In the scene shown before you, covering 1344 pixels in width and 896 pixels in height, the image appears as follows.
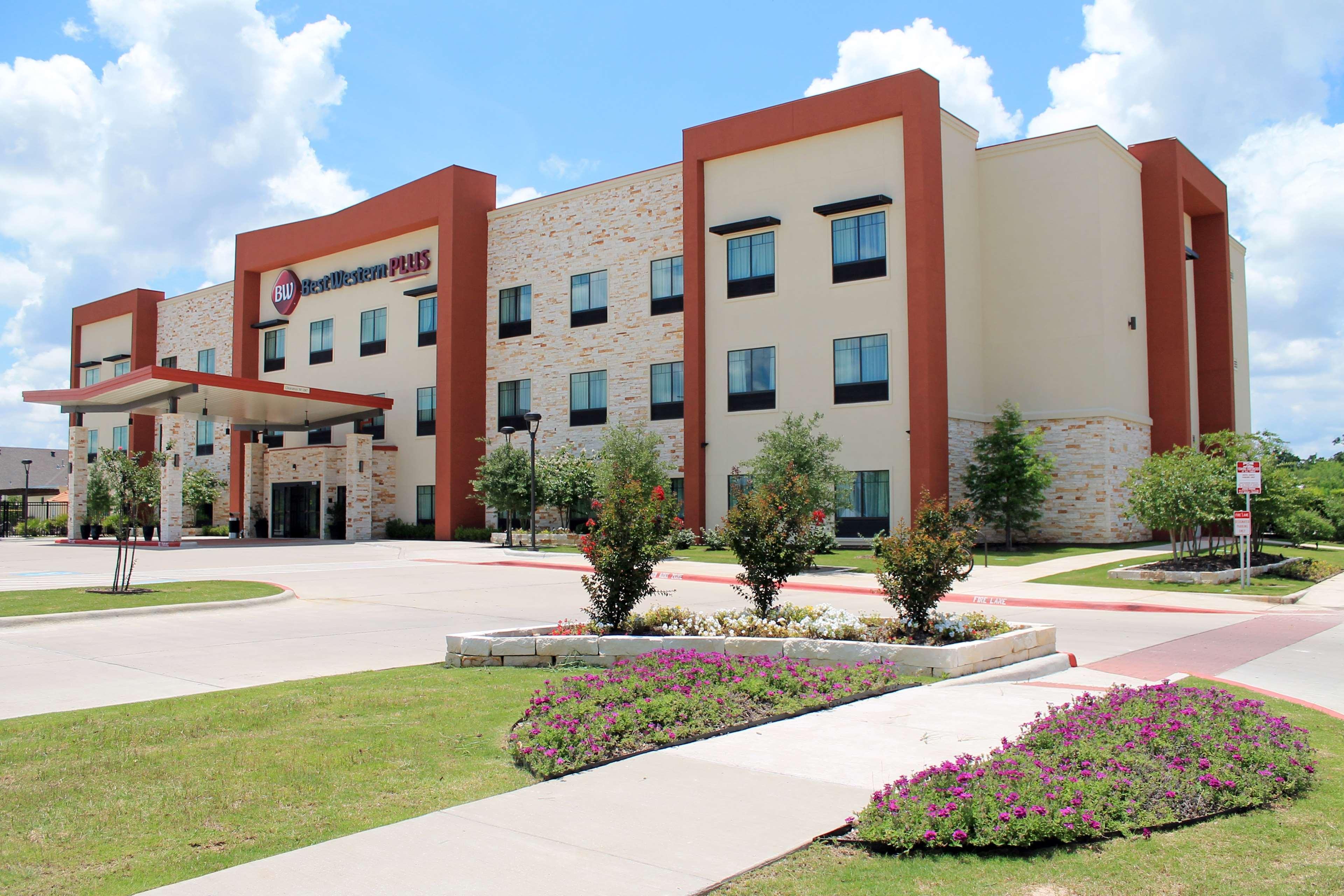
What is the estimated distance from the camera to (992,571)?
25.4 meters

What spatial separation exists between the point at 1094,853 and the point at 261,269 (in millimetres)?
54620

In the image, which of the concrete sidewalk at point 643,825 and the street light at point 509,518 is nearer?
the concrete sidewalk at point 643,825

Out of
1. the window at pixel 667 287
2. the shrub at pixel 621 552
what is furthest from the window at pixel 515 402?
the shrub at pixel 621 552

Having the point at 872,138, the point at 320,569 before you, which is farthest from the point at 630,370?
the point at 320,569

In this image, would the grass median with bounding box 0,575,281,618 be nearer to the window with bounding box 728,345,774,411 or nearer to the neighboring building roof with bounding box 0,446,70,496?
the window with bounding box 728,345,774,411

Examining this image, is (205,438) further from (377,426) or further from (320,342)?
(377,426)

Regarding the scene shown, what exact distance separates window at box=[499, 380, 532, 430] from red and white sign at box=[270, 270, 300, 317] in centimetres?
1501

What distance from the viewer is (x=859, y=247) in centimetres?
3266

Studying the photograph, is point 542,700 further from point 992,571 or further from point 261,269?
point 261,269

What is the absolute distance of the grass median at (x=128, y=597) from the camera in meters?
15.4

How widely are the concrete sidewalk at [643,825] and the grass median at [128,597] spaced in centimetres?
1213

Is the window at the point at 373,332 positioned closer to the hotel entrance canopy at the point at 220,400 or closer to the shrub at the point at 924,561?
the hotel entrance canopy at the point at 220,400

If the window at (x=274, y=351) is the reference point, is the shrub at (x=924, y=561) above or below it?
below

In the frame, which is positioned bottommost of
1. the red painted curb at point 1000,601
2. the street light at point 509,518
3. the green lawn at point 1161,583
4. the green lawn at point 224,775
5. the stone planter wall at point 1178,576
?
the red painted curb at point 1000,601
